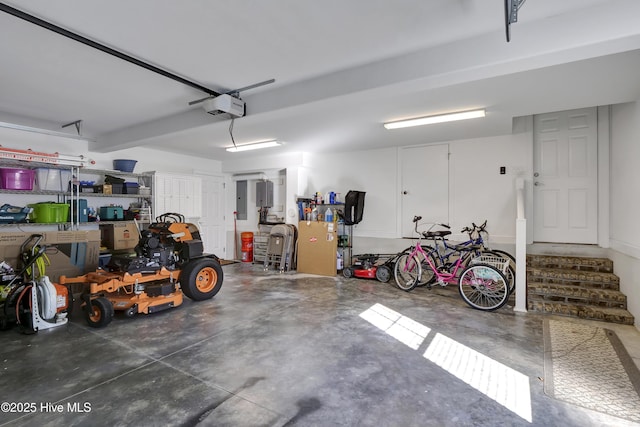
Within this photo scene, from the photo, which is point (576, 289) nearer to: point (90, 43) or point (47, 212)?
point (90, 43)

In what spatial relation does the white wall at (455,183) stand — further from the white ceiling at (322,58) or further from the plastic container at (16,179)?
the plastic container at (16,179)

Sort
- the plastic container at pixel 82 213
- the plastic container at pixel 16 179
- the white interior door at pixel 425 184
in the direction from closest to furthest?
the plastic container at pixel 16 179 < the plastic container at pixel 82 213 < the white interior door at pixel 425 184

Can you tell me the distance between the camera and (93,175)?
6047mm

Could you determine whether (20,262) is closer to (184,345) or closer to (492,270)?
(184,345)

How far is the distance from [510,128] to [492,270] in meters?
2.41

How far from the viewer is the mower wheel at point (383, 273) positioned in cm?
585

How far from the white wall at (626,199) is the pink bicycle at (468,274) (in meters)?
1.28

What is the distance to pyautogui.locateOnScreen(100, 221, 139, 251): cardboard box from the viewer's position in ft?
18.9

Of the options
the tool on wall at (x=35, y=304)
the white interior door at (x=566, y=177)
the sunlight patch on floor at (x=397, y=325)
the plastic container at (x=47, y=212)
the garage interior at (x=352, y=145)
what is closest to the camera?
the garage interior at (x=352, y=145)

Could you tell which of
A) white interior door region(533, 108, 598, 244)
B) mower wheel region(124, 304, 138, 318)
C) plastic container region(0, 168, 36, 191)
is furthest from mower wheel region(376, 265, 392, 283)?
plastic container region(0, 168, 36, 191)

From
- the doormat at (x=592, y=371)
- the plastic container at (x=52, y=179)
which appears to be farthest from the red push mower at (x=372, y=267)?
the plastic container at (x=52, y=179)

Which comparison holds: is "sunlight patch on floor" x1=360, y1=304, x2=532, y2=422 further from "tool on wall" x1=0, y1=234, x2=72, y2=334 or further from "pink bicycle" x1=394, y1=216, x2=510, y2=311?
"tool on wall" x1=0, y1=234, x2=72, y2=334

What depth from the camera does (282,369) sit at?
2.64 metres

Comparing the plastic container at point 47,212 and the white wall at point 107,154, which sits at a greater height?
the white wall at point 107,154
